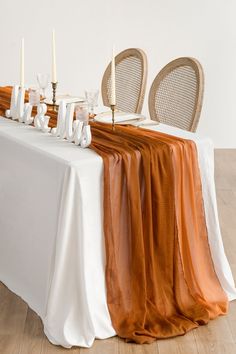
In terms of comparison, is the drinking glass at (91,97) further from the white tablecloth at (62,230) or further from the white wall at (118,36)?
the white wall at (118,36)

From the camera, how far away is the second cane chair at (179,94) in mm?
3699

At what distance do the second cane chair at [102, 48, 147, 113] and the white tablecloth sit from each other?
1145 mm

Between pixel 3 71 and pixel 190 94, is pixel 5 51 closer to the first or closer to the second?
pixel 3 71

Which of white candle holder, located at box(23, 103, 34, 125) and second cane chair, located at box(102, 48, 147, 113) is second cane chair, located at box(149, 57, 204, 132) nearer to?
second cane chair, located at box(102, 48, 147, 113)

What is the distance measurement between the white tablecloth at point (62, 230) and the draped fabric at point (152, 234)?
5 centimetres

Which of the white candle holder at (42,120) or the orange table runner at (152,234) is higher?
the white candle holder at (42,120)

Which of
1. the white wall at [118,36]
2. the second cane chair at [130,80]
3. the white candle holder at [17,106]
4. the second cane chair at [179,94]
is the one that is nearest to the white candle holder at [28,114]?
the white candle holder at [17,106]

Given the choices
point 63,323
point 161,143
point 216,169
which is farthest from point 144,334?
point 216,169

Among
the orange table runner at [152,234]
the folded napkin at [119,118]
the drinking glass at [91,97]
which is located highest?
the drinking glass at [91,97]

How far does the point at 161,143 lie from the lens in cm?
290

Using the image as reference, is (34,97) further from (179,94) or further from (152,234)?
(152,234)

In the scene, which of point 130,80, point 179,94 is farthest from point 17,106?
point 130,80

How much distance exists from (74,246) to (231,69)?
3.18 m

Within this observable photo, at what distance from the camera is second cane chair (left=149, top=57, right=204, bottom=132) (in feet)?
12.1
